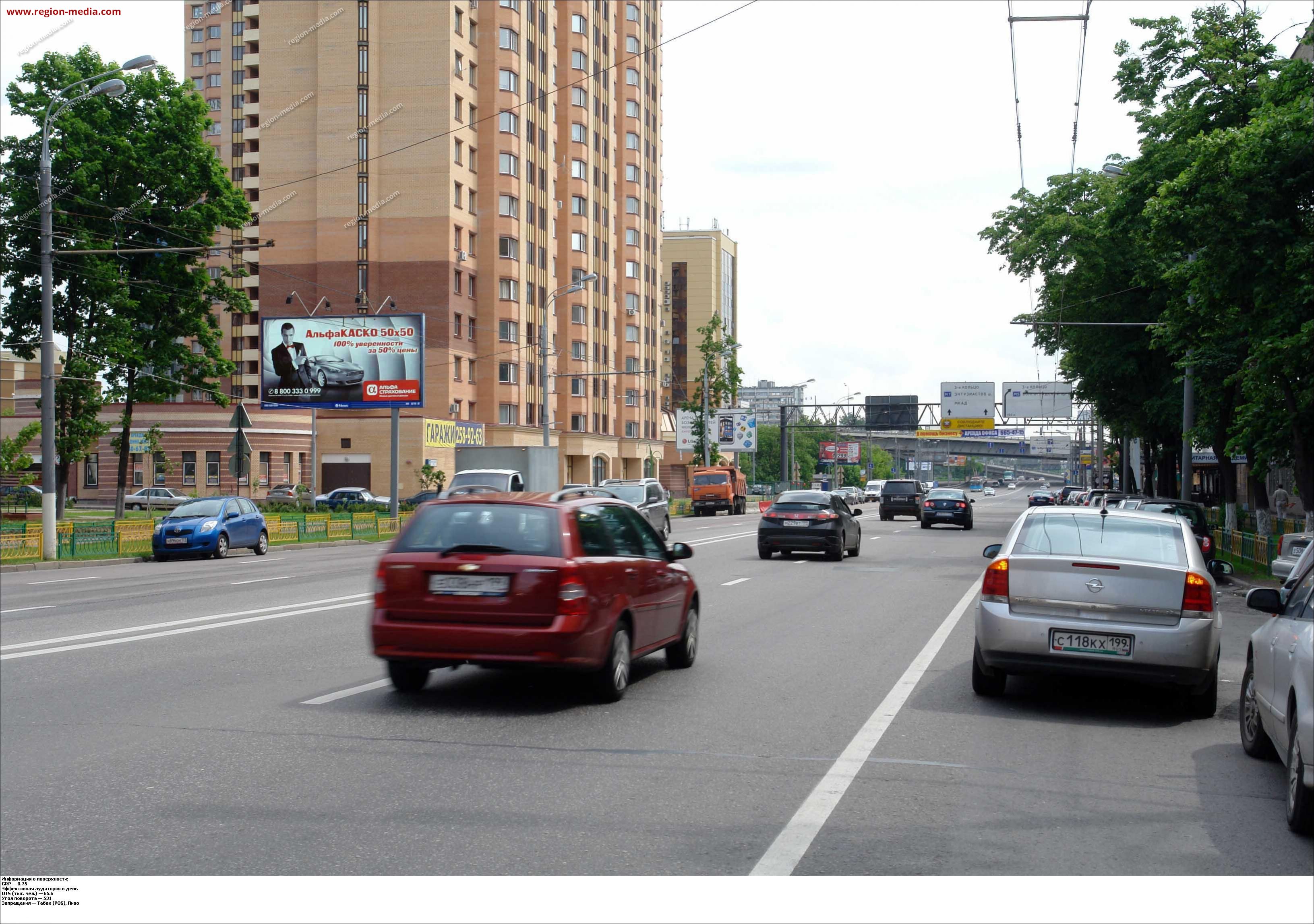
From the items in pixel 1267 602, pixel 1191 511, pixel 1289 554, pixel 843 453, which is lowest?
pixel 843 453

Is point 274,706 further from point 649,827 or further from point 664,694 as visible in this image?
point 649,827

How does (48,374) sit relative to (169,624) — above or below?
above

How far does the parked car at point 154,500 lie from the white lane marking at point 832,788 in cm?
6106

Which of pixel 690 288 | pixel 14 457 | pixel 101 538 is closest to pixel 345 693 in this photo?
pixel 101 538

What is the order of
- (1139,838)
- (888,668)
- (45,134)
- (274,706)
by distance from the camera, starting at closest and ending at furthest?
1. (1139,838)
2. (274,706)
3. (888,668)
4. (45,134)

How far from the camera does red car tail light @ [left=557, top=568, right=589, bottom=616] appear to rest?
879 centimetres

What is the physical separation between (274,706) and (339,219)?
209 feet

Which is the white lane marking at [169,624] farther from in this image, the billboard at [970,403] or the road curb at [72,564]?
the billboard at [970,403]

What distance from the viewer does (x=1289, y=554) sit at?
18438mm

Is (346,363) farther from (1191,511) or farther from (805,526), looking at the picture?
(1191,511)

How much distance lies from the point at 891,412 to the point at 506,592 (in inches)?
3297

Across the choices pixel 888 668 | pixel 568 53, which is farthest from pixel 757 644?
pixel 568 53

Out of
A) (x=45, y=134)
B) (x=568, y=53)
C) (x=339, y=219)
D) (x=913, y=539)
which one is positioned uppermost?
(x=568, y=53)

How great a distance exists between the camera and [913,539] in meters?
37.4
